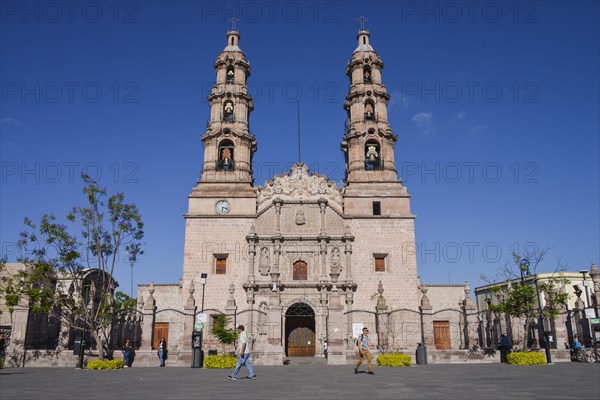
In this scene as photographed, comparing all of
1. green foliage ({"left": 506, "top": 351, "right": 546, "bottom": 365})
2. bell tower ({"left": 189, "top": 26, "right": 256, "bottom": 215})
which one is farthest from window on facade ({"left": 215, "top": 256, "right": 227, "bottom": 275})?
green foliage ({"left": 506, "top": 351, "right": 546, "bottom": 365})

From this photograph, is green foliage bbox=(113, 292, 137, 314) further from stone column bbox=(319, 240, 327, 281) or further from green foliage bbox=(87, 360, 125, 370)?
stone column bbox=(319, 240, 327, 281)

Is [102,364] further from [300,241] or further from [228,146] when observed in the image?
[228,146]

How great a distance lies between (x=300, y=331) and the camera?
98.5 ft

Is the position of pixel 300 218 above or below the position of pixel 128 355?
above

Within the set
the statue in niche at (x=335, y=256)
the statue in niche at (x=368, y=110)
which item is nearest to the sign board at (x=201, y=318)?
the statue in niche at (x=335, y=256)

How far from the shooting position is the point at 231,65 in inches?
1427

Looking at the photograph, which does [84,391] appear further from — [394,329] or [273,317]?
[394,329]

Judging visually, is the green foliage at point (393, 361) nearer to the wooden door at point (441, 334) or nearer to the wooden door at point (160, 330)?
the wooden door at point (441, 334)

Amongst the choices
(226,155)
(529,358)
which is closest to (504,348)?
(529,358)

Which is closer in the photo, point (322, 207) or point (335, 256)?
point (335, 256)

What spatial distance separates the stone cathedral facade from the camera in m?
29.4

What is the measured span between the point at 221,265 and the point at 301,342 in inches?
277

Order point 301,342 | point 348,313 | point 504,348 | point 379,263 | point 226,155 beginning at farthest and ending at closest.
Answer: point 226,155 < point 379,263 < point 301,342 < point 348,313 < point 504,348

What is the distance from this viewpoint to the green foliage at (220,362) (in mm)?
19125
